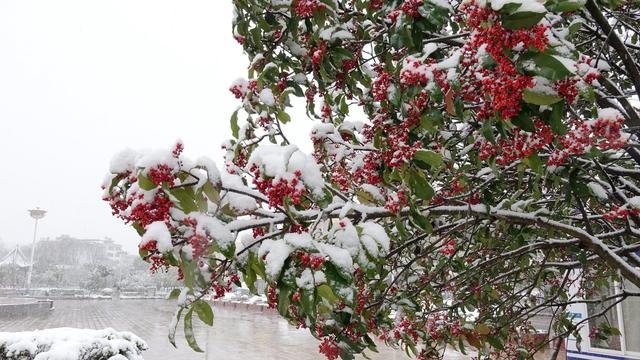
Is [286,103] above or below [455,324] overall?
above

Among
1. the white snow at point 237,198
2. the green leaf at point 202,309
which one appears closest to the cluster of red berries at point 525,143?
the white snow at point 237,198

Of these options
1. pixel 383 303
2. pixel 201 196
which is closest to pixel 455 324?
pixel 383 303

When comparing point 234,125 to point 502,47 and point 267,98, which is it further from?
point 502,47

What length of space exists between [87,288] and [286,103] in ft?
162

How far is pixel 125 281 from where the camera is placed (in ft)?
168

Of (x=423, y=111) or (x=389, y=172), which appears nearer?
(x=423, y=111)

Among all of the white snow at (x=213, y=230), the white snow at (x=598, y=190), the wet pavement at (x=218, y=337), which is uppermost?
the white snow at (x=598, y=190)

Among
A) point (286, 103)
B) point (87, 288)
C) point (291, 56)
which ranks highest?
point (291, 56)

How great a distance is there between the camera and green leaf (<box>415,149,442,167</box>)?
184 cm

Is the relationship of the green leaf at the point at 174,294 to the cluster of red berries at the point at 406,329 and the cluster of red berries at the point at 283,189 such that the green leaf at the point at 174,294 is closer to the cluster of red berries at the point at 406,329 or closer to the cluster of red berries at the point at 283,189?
the cluster of red berries at the point at 283,189

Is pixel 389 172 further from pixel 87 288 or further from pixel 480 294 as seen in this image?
pixel 87 288

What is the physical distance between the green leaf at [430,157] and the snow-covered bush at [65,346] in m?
6.52

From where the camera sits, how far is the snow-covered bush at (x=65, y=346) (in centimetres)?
675

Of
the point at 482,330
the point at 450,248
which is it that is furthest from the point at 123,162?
the point at 482,330
